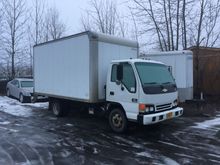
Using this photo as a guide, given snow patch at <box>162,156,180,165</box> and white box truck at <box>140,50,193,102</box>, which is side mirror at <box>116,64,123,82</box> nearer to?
snow patch at <box>162,156,180,165</box>

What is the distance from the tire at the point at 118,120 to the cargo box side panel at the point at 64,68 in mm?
1203

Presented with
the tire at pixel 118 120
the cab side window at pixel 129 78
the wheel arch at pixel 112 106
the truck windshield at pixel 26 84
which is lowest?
the tire at pixel 118 120

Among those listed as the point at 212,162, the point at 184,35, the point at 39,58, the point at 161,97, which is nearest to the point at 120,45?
the point at 161,97

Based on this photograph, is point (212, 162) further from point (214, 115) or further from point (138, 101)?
point (214, 115)

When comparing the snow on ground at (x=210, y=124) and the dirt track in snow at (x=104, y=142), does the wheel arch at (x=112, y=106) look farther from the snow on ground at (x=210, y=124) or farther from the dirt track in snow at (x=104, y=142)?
the snow on ground at (x=210, y=124)

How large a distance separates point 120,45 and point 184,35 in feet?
32.1

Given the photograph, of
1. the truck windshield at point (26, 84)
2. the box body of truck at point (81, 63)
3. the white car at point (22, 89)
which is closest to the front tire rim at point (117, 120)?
the box body of truck at point (81, 63)

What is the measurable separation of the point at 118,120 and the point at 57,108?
173 inches

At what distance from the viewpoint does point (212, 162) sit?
686 cm

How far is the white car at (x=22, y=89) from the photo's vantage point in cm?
1973

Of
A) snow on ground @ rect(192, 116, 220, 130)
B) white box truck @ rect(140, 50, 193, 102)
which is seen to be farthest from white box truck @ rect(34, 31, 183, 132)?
white box truck @ rect(140, 50, 193, 102)

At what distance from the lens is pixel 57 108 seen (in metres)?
13.5

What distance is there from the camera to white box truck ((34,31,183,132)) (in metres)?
9.27

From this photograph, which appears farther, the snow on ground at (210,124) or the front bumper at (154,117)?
the snow on ground at (210,124)
